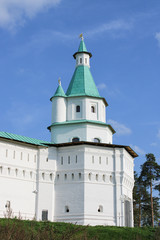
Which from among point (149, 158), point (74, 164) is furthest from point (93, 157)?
point (149, 158)

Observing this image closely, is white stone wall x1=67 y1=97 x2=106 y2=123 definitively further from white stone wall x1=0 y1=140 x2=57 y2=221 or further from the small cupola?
the small cupola

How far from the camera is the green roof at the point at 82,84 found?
1394 inches

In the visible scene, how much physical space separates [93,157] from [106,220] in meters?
5.03

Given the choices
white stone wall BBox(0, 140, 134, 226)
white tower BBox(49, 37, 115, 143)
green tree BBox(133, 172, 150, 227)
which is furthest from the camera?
green tree BBox(133, 172, 150, 227)

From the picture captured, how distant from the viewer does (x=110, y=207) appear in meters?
30.1

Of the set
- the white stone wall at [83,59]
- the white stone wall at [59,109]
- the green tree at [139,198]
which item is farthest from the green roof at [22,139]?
the green tree at [139,198]

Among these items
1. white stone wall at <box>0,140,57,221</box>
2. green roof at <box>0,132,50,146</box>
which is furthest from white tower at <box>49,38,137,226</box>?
green roof at <box>0,132,50,146</box>

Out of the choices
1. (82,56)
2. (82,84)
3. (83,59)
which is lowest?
(82,84)

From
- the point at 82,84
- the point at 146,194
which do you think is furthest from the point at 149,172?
the point at 82,84

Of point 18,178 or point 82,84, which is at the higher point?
point 82,84

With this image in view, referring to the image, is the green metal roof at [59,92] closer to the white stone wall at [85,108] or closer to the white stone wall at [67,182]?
the white stone wall at [85,108]

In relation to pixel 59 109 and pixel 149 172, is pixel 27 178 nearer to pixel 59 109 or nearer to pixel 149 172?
pixel 59 109

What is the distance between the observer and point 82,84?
35969mm

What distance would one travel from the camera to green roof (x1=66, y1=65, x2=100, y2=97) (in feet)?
116
